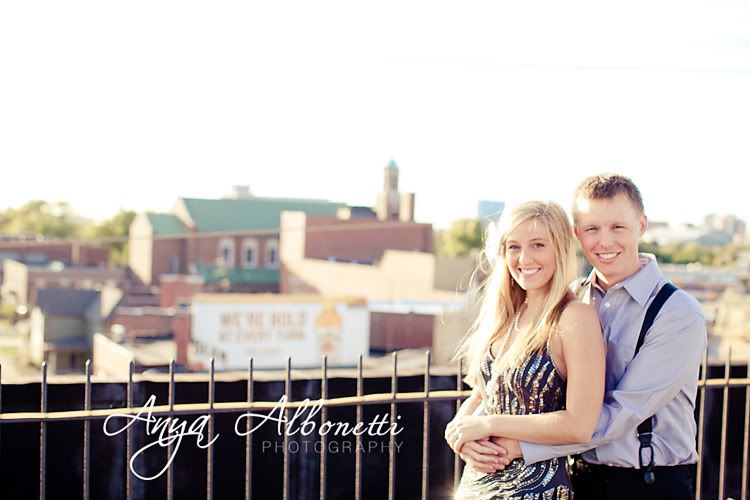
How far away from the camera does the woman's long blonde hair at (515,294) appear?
242 cm

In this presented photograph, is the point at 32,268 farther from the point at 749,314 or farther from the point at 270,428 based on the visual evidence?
the point at 270,428

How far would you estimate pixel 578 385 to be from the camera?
7.70 feet

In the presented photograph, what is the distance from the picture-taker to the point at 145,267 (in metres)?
64.2

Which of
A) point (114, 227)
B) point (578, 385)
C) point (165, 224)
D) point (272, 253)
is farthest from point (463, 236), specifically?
point (578, 385)

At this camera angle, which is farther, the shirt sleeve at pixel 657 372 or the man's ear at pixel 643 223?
the man's ear at pixel 643 223

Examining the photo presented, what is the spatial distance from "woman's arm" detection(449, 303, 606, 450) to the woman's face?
134 mm

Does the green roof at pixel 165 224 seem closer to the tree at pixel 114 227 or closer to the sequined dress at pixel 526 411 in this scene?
the tree at pixel 114 227

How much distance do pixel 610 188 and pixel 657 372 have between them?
581 millimetres

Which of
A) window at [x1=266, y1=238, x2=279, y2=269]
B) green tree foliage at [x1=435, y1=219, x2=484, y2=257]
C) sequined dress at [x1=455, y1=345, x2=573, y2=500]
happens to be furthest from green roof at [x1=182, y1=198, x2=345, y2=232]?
sequined dress at [x1=455, y1=345, x2=573, y2=500]

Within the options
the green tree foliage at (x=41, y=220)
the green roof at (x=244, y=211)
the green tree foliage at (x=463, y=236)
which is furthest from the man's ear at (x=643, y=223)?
the green tree foliage at (x=41, y=220)

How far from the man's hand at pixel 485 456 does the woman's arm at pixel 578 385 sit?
12cm

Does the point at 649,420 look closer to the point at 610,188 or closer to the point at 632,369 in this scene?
the point at 632,369

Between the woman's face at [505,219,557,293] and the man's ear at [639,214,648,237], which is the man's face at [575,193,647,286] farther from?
the woman's face at [505,219,557,293]

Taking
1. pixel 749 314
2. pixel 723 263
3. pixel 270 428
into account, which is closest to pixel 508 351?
pixel 270 428
